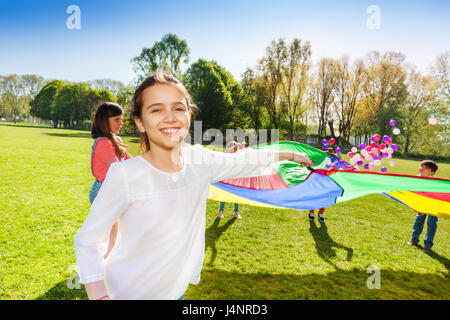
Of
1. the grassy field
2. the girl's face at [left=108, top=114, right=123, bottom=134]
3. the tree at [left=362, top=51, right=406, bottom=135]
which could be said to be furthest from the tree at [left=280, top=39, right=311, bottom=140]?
the girl's face at [left=108, top=114, right=123, bottom=134]

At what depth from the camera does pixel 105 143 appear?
3180 millimetres

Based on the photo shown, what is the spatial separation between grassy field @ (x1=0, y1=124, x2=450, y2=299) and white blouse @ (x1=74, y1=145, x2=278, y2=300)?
2.61 metres

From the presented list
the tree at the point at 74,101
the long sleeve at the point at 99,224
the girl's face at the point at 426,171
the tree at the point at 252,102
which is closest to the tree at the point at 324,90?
the tree at the point at 252,102

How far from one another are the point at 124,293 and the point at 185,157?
0.85 meters

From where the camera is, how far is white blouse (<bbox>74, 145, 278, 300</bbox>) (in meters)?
1.16

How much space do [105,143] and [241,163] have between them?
2.25 meters

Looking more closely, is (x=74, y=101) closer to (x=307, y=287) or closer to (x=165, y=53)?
(x=165, y=53)

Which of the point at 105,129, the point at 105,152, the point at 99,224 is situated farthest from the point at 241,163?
the point at 105,129

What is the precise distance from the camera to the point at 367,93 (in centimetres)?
3569

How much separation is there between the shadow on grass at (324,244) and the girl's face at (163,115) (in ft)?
15.3

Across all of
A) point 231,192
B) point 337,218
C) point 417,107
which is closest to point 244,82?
point 417,107

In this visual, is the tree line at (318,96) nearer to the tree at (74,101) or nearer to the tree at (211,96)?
the tree at (211,96)

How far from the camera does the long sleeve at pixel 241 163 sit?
165 centimetres

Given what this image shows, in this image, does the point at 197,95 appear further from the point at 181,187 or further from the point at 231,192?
the point at 181,187
